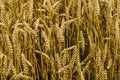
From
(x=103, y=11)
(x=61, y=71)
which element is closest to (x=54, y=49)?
(x=61, y=71)

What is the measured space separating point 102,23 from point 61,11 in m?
0.33

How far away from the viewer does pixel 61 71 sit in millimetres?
1370

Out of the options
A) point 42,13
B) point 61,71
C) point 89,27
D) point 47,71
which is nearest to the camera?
point 61,71

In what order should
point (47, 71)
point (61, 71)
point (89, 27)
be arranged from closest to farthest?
point (61, 71), point (47, 71), point (89, 27)

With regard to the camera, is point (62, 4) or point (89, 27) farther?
point (62, 4)

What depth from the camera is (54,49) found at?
158cm

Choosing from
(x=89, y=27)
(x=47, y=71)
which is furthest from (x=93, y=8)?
(x=47, y=71)

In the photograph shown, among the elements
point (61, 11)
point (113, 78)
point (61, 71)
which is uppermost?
point (61, 11)

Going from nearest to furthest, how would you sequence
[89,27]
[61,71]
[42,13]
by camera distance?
[61,71] → [89,27] → [42,13]

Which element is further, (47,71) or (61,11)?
(61,11)

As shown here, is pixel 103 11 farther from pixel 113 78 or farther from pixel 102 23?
pixel 113 78

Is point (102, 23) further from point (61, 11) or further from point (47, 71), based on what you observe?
point (47, 71)

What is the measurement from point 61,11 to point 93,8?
1.64ft

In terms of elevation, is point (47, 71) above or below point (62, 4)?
below
